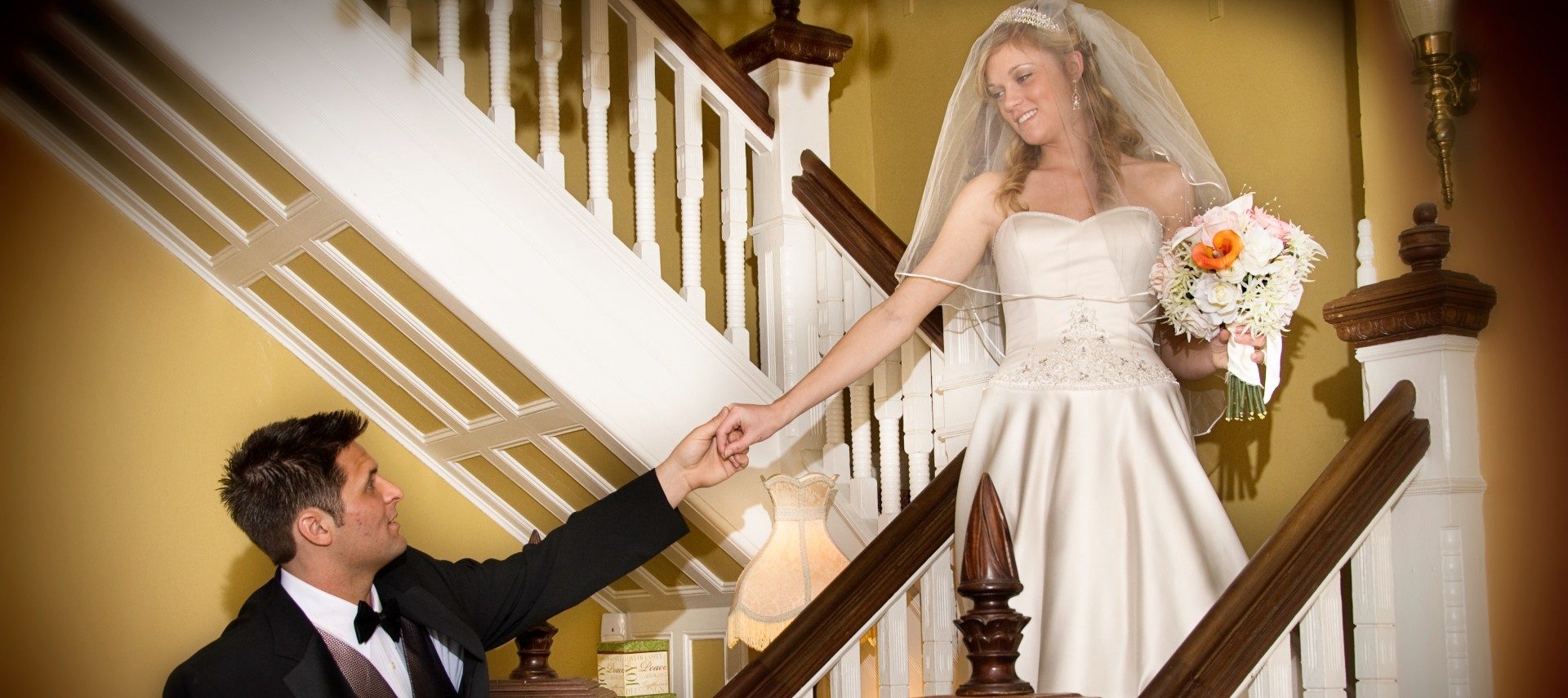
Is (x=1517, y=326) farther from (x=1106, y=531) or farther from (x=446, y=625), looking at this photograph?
(x=446, y=625)

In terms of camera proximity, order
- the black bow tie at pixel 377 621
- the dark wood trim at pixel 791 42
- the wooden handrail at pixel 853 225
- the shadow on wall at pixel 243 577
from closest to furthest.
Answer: the black bow tie at pixel 377 621 < the wooden handrail at pixel 853 225 < the dark wood trim at pixel 791 42 < the shadow on wall at pixel 243 577

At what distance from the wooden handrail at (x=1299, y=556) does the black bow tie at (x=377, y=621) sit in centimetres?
138

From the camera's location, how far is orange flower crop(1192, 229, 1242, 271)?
9.07 ft

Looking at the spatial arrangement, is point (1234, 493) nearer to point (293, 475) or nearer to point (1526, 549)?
point (1526, 549)

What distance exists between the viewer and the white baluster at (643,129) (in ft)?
12.0

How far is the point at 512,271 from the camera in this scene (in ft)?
11.2

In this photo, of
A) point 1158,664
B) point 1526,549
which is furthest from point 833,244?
point 1526,549

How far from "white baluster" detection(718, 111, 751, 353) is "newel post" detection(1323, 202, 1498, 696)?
1.58 m

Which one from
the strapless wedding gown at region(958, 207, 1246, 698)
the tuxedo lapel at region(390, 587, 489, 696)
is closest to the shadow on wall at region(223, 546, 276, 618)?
the tuxedo lapel at region(390, 587, 489, 696)

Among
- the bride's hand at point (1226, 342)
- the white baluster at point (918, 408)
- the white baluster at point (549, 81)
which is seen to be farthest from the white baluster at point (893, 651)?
the white baluster at point (549, 81)

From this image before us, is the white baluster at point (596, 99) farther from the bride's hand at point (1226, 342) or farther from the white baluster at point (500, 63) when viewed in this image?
the bride's hand at point (1226, 342)

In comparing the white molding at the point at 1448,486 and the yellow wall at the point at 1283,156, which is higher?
the yellow wall at the point at 1283,156

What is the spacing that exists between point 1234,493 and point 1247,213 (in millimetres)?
1091

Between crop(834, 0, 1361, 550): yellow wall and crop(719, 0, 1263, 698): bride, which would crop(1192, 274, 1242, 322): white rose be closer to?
crop(719, 0, 1263, 698): bride
